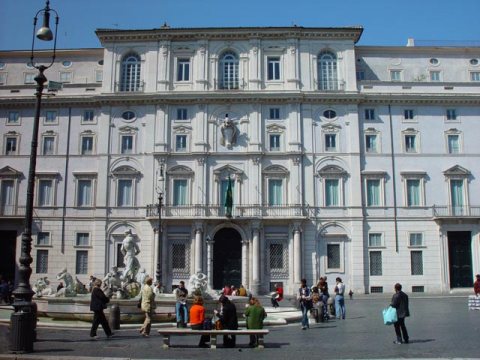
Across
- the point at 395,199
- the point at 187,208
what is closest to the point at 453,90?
the point at 395,199

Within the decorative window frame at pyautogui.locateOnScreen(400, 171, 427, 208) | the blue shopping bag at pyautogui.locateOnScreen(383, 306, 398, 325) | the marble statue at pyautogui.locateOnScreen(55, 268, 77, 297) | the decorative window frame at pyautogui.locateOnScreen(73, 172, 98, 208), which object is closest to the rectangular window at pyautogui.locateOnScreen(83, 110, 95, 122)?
the decorative window frame at pyautogui.locateOnScreen(73, 172, 98, 208)

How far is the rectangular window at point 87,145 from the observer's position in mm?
41906

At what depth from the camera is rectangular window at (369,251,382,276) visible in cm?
3931

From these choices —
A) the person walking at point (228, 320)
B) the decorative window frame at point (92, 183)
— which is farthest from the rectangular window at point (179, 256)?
the person walking at point (228, 320)

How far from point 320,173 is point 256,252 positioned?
7668mm

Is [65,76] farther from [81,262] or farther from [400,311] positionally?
[400,311]

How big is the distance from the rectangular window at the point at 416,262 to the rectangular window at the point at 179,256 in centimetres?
1659

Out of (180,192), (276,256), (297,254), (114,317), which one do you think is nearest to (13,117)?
(180,192)

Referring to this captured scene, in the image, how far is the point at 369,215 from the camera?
40.0 meters

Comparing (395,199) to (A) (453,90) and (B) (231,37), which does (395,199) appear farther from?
(B) (231,37)

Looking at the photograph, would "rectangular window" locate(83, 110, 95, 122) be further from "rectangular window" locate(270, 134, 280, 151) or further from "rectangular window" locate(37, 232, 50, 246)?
"rectangular window" locate(270, 134, 280, 151)

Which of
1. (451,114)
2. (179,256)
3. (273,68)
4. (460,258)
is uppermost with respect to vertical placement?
(273,68)

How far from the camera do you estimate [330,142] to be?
41031 mm

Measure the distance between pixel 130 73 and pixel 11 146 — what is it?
36.2ft
